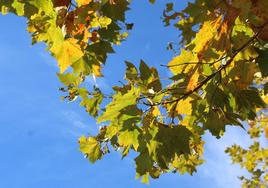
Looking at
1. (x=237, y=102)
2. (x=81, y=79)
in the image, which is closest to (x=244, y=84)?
(x=237, y=102)

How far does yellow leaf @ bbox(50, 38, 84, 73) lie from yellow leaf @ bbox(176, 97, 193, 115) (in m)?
0.76

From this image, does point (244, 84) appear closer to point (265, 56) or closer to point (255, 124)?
point (265, 56)

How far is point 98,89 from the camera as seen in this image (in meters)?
3.08

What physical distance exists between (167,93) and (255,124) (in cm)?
540

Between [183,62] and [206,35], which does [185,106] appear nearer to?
[183,62]

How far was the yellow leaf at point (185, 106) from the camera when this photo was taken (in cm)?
271

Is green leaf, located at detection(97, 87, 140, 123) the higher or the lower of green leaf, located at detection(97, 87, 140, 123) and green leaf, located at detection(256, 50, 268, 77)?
the higher

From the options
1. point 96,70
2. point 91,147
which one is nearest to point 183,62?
point 96,70

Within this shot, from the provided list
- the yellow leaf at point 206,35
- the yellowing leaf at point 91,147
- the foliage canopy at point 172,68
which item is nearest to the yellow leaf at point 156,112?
the foliage canopy at point 172,68

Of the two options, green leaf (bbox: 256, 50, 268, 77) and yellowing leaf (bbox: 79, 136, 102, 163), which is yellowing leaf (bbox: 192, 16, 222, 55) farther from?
yellowing leaf (bbox: 79, 136, 102, 163)

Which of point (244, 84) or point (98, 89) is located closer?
point (244, 84)

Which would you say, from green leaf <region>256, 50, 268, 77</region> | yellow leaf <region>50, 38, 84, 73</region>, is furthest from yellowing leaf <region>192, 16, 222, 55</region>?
yellow leaf <region>50, 38, 84, 73</region>

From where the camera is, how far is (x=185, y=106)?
2.73m

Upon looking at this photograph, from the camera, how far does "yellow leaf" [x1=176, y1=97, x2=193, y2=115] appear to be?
2706 mm
